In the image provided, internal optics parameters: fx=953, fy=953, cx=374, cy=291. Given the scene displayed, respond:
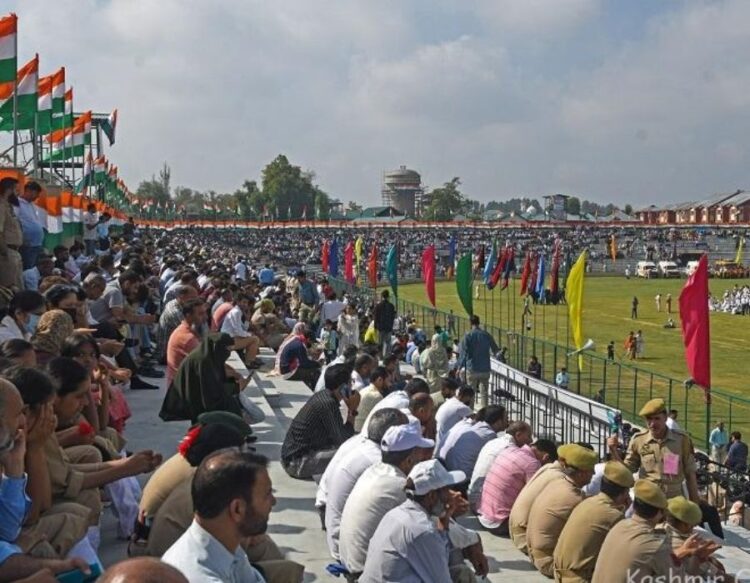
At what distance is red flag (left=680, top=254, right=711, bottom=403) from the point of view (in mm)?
11883

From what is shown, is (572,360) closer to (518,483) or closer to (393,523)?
(518,483)

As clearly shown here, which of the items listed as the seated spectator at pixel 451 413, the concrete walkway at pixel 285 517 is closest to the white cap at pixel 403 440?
the concrete walkway at pixel 285 517

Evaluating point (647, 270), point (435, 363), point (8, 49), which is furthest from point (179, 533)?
point (647, 270)

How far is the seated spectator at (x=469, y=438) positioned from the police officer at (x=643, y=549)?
3.14 meters

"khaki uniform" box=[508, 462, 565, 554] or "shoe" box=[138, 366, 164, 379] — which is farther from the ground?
"shoe" box=[138, 366, 164, 379]

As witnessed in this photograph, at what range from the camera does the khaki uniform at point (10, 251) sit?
9891mm

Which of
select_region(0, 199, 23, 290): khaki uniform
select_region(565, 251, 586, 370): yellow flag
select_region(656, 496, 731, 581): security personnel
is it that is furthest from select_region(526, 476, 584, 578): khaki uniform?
select_region(565, 251, 586, 370): yellow flag

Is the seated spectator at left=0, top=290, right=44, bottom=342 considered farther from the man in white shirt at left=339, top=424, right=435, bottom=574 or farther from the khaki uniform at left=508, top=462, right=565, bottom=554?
the khaki uniform at left=508, top=462, right=565, bottom=554

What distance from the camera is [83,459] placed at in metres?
5.49

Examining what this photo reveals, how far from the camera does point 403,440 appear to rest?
5.96m

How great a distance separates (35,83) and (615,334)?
3256 centimetres

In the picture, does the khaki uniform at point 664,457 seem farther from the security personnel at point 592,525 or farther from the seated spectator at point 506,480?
the security personnel at point 592,525

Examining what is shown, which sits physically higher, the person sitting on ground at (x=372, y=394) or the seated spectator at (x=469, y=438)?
the person sitting on ground at (x=372, y=394)

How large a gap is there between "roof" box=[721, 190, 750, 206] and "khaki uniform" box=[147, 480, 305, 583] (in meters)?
159
